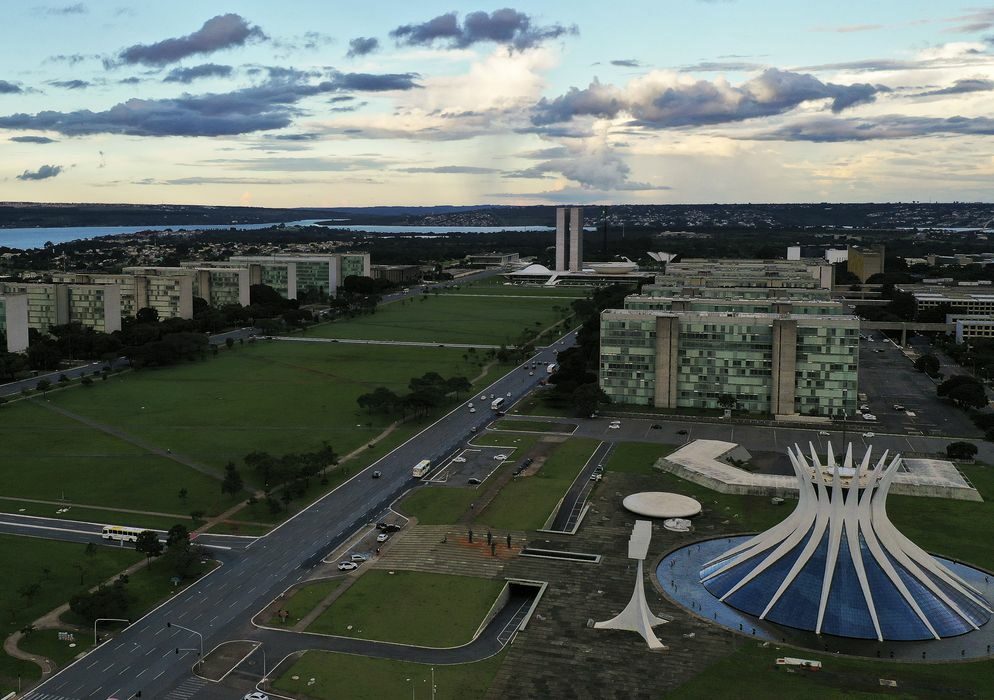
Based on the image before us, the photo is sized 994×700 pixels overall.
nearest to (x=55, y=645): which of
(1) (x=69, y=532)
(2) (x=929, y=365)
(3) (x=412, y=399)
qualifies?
(1) (x=69, y=532)

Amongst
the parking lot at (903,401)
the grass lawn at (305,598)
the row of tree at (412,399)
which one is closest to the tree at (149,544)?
the grass lawn at (305,598)

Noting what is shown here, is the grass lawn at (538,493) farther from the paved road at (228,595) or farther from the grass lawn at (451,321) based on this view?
the grass lawn at (451,321)

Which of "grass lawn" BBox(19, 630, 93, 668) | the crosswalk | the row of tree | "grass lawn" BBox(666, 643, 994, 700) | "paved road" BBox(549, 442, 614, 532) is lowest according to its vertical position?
the crosswalk

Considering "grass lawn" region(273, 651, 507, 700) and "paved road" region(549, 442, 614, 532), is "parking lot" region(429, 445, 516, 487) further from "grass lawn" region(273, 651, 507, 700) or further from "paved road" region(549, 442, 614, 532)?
"grass lawn" region(273, 651, 507, 700)

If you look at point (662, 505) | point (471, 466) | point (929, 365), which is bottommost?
point (471, 466)

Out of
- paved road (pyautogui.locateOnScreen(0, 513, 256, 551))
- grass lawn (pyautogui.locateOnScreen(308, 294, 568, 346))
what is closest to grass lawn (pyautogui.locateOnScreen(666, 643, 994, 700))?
paved road (pyautogui.locateOnScreen(0, 513, 256, 551))

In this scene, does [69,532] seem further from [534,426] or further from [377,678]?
[534,426]
